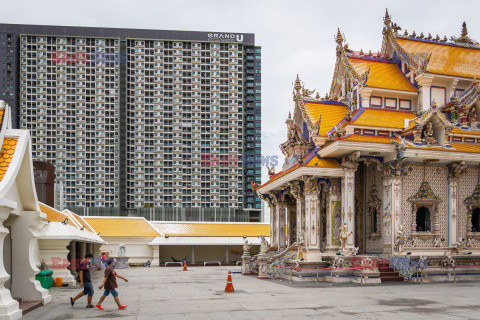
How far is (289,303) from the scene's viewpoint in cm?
1625

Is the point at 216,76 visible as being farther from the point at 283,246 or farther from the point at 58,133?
the point at 283,246

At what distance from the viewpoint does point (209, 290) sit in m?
21.1

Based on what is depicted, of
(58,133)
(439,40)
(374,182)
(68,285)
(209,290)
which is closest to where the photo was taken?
(209,290)

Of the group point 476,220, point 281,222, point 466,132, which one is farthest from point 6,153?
point 476,220

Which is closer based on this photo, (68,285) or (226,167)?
(68,285)

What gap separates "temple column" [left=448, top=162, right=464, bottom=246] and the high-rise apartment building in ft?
258

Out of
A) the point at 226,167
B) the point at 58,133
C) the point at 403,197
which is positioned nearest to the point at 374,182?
the point at 403,197

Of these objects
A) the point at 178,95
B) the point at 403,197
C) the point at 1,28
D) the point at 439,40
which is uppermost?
the point at 1,28

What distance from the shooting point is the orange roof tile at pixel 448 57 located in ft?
89.5

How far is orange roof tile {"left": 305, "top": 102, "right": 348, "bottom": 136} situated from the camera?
27797 mm

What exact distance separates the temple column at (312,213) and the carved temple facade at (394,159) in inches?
2.0

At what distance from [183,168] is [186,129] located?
8075 mm

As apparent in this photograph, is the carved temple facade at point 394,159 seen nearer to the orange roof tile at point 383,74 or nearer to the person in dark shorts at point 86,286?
the orange roof tile at point 383,74

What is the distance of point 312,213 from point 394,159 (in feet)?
16.2
